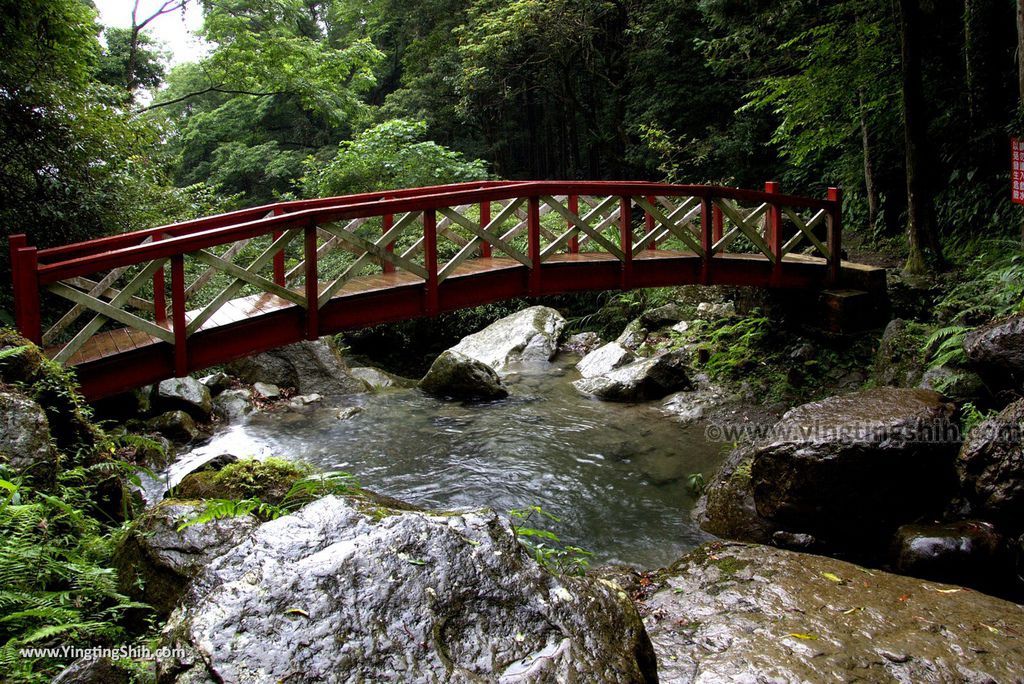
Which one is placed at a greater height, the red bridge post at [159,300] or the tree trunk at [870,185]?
the tree trunk at [870,185]

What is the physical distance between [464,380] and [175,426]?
4.24 meters

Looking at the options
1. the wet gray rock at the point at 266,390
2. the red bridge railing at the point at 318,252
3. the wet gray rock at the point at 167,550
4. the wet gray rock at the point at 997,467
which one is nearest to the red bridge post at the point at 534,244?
the red bridge railing at the point at 318,252

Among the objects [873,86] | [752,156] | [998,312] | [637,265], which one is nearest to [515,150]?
[752,156]

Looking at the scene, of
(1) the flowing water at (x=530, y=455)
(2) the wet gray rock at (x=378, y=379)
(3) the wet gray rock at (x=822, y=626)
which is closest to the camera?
(3) the wet gray rock at (x=822, y=626)

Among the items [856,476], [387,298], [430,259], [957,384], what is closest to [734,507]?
[856,476]

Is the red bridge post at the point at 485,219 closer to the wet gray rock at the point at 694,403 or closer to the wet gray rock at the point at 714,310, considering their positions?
the wet gray rock at the point at 694,403

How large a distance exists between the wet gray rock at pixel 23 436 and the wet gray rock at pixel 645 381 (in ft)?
25.7

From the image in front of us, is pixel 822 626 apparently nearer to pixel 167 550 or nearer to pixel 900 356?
pixel 167 550

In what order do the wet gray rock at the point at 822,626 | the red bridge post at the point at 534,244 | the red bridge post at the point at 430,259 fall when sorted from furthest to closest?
1. the red bridge post at the point at 534,244
2. the red bridge post at the point at 430,259
3. the wet gray rock at the point at 822,626

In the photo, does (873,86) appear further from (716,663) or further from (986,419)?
(716,663)

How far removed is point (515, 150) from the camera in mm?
26438

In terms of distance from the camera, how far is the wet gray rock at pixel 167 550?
346 cm

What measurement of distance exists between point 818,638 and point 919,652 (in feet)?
1.79

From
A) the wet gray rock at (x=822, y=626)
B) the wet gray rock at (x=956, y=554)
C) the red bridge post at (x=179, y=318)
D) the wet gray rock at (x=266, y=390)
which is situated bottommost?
the wet gray rock at (x=822, y=626)
